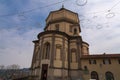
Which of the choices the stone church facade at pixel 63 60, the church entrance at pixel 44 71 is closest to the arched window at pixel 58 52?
the stone church facade at pixel 63 60

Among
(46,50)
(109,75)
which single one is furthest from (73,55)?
(109,75)

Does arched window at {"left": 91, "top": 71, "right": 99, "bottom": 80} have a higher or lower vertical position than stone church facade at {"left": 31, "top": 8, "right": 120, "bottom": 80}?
lower

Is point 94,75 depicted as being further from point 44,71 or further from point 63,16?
point 63,16

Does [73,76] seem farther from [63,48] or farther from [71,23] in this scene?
[71,23]

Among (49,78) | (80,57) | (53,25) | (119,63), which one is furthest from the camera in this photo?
(53,25)

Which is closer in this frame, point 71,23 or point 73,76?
point 73,76

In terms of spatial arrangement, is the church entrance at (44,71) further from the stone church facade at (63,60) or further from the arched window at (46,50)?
the arched window at (46,50)

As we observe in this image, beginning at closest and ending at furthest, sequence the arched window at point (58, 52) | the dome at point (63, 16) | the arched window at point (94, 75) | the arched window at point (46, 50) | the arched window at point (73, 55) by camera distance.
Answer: the arched window at point (58, 52) < the arched window at point (46, 50) < the arched window at point (94, 75) < the arched window at point (73, 55) < the dome at point (63, 16)

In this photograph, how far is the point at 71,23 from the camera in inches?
1215

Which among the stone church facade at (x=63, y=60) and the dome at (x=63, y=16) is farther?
the dome at (x=63, y=16)

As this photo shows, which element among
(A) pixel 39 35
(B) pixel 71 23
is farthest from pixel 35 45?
(B) pixel 71 23

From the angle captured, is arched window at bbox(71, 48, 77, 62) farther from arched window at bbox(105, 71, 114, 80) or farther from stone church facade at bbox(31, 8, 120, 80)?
arched window at bbox(105, 71, 114, 80)

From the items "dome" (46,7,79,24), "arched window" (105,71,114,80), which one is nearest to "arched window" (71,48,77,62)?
"arched window" (105,71,114,80)

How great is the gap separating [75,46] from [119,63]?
10.1 metres
